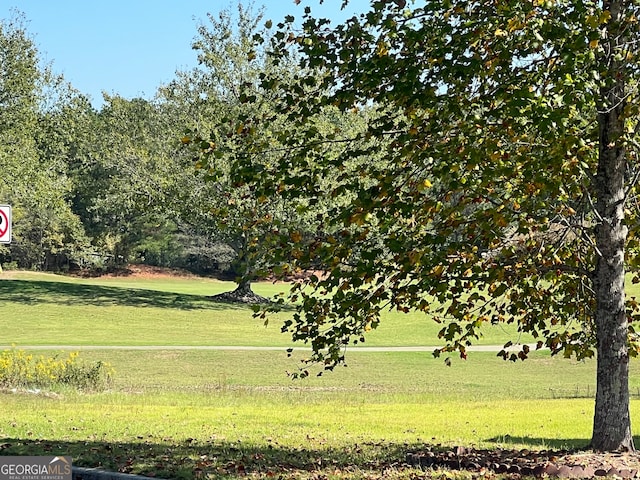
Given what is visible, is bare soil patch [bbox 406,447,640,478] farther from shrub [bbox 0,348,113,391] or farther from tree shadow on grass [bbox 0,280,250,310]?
tree shadow on grass [bbox 0,280,250,310]

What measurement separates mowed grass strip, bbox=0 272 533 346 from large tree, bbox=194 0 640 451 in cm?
2295

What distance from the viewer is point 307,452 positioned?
28.5 feet

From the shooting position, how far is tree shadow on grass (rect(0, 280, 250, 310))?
39312 millimetres

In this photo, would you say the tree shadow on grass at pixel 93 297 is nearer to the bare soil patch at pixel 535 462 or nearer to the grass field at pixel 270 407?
the grass field at pixel 270 407

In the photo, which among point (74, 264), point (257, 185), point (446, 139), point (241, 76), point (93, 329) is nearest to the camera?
point (446, 139)

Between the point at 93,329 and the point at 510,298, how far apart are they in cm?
2775

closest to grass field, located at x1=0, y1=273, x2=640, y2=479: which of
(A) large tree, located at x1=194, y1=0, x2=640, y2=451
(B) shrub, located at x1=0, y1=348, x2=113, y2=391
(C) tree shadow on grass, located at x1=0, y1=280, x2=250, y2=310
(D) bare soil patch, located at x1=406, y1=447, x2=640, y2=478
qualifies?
(D) bare soil patch, located at x1=406, y1=447, x2=640, y2=478

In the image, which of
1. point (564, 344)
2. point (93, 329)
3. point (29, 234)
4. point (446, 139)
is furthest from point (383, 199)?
point (29, 234)

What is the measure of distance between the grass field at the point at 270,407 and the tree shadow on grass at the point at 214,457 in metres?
0.02

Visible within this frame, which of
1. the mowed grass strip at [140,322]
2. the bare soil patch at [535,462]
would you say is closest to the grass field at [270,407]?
the mowed grass strip at [140,322]

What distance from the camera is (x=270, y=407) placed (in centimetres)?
1402

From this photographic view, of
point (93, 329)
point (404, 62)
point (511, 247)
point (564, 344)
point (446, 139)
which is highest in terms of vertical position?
point (404, 62)

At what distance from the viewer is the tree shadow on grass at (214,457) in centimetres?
712

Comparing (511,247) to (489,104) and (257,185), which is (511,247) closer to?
(489,104)
